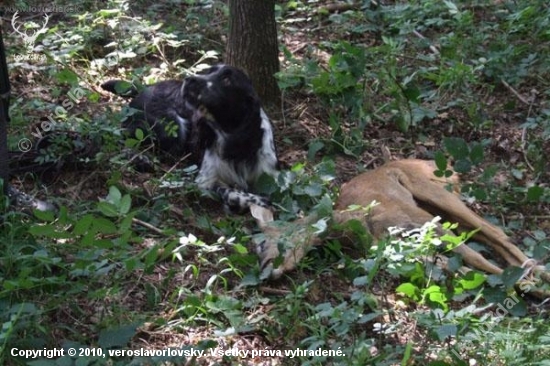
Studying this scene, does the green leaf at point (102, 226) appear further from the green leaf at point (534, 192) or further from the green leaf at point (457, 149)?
the green leaf at point (534, 192)

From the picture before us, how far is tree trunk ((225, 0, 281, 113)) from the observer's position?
7.49 m

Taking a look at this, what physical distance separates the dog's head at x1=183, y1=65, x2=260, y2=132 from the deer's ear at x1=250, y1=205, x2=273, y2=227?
31.3 inches

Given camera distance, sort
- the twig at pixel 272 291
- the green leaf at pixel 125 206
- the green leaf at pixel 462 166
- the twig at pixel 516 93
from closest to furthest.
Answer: the twig at pixel 272 291 → the green leaf at pixel 125 206 → the green leaf at pixel 462 166 → the twig at pixel 516 93

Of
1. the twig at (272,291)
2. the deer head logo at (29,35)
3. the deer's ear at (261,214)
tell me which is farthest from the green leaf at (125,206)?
the deer head logo at (29,35)

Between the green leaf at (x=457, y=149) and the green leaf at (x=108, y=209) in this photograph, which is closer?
the green leaf at (x=108, y=209)

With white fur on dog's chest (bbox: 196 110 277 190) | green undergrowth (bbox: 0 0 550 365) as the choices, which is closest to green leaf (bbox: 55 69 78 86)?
green undergrowth (bbox: 0 0 550 365)

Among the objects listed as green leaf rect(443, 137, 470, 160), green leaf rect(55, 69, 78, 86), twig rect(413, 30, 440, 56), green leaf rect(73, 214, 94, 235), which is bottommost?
twig rect(413, 30, 440, 56)

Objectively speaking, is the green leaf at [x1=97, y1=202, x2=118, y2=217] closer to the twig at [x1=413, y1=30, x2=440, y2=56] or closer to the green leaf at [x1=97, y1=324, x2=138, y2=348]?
the green leaf at [x1=97, y1=324, x2=138, y2=348]

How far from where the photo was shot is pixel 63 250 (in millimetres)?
5156

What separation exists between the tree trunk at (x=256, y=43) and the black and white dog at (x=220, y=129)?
29.8 inches

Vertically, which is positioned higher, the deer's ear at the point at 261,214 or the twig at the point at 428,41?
the twig at the point at 428,41

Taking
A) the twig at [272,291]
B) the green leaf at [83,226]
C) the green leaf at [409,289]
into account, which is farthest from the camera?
the twig at [272,291]

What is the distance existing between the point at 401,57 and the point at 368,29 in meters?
0.70

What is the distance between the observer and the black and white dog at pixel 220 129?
6562mm
